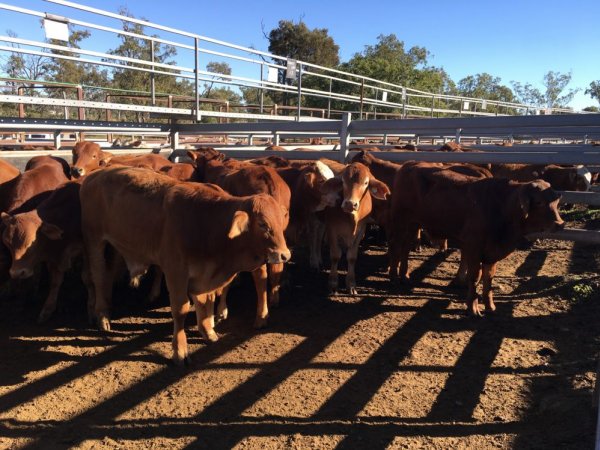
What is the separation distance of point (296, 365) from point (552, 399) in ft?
6.72

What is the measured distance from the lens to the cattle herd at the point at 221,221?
420cm

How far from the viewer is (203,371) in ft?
13.8

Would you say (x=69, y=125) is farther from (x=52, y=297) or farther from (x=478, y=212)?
(x=478, y=212)

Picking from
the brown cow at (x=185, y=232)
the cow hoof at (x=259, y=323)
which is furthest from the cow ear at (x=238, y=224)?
the cow hoof at (x=259, y=323)

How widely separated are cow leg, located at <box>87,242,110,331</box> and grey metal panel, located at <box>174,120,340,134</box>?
455 centimetres

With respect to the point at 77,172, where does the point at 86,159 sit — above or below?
above

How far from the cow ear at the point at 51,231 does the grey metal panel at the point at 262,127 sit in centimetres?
484

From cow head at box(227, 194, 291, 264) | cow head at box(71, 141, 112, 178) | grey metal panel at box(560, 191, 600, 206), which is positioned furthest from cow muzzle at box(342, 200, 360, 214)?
cow head at box(71, 141, 112, 178)

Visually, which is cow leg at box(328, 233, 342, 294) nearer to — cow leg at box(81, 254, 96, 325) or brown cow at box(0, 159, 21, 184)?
cow leg at box(81, 254, 96, 325)

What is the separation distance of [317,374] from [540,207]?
293 cm

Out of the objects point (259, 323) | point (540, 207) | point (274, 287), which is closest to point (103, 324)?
point (259, 323)

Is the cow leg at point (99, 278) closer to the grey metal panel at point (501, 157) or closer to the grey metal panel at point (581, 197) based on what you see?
the grey metal panel at point (501, 157)

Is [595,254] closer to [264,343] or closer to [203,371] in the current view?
[264,343]

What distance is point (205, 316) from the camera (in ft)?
15.1
